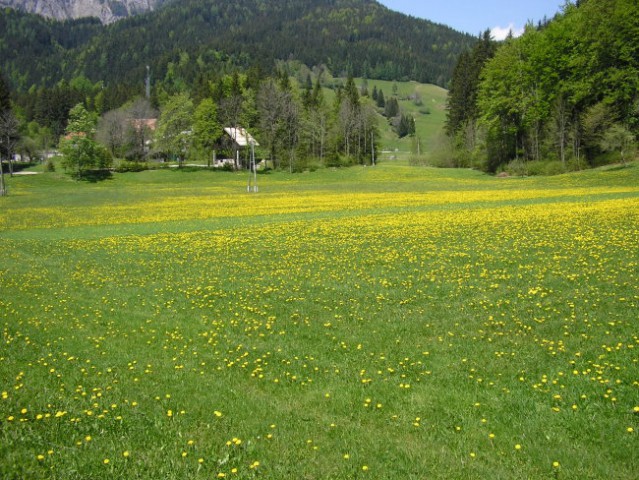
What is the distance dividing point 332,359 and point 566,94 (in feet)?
213

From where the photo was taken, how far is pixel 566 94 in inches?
2468

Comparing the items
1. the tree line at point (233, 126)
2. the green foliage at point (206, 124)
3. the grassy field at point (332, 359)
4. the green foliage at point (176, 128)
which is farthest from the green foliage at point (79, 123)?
the grassy field at point (332, 359)

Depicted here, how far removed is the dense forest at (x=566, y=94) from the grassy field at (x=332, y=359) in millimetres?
40813

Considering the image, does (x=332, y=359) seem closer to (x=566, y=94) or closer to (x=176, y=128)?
(x=566, y=94)

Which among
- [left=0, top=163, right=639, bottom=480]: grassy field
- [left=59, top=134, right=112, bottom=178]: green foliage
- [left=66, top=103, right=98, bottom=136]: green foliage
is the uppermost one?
[left=66, top=103, right=98, bottom=136]: green foliage

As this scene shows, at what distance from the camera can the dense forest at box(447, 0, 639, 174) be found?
54.2 meters

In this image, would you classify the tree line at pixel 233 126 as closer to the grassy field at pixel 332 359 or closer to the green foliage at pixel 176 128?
the green foliage at pixel 176 128

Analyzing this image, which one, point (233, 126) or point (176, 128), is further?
point (233, 126)

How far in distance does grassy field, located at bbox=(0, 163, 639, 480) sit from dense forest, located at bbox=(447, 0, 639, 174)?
40.8 metres

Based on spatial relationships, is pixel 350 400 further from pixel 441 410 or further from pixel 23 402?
pixel 23 402

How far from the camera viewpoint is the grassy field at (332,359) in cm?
653

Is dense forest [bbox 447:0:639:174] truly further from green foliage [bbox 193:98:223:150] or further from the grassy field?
green foliage [bbox 193:98:223:150]

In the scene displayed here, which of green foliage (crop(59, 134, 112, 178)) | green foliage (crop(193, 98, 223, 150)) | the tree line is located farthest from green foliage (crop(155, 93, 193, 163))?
green foliage (crop(59, 134, 112, 178))

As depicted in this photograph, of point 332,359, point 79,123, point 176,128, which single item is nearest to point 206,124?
point 176,128
